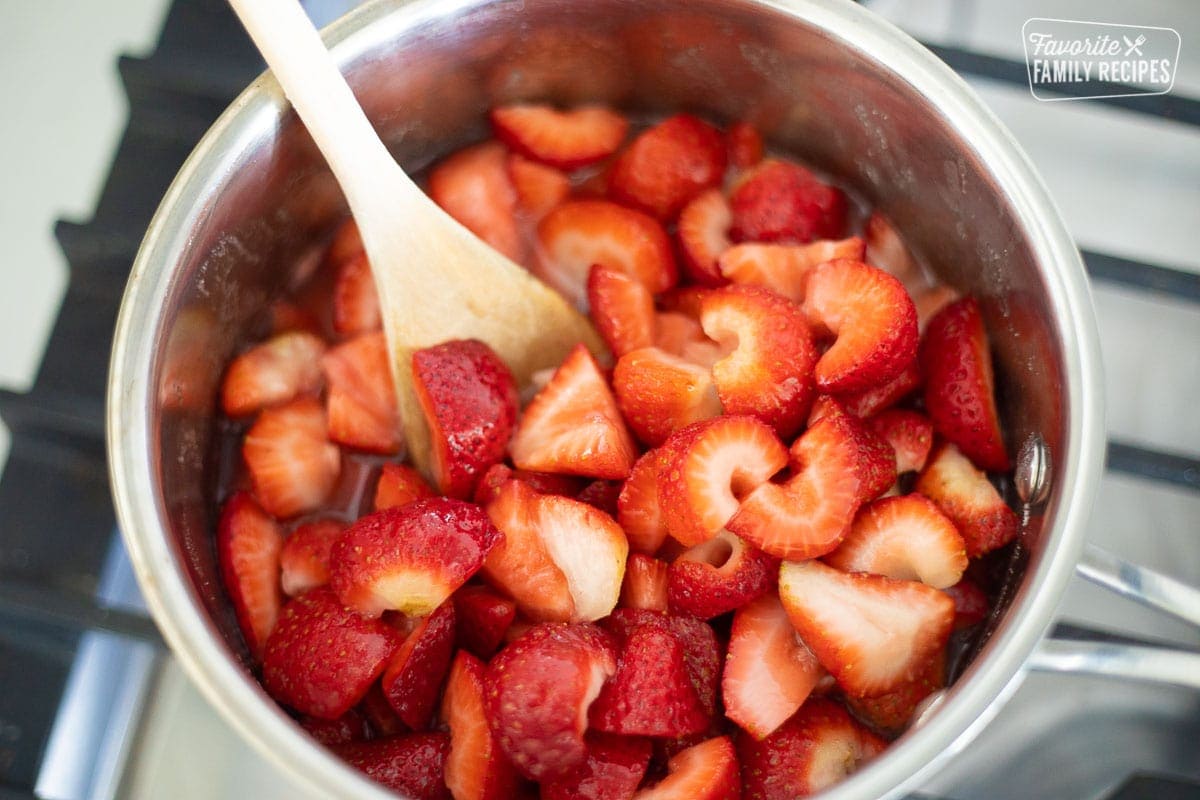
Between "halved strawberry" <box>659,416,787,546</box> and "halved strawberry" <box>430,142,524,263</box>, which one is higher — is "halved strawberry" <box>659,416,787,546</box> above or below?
below

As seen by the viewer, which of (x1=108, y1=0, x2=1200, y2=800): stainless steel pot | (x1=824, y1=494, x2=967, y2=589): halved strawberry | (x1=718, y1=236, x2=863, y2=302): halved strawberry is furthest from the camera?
(x1=718, y1=236, x2=863, y2=302): halved strawberry

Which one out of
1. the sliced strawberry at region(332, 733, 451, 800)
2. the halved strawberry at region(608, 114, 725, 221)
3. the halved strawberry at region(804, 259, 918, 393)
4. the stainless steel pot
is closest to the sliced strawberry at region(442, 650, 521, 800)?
the sliced strawberry at region(332, 733, 451, 800)

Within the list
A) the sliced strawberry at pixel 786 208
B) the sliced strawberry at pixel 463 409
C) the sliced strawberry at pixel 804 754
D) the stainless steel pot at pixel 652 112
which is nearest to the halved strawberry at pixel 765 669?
the sliced strawberry at pixel 804 754

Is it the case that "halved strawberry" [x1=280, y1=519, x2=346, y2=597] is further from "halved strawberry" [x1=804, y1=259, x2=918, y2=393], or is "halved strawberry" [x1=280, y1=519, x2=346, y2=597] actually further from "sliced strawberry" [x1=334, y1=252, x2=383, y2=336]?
"halved strawberry" [x1=804, y1=259, x2=918, y2=393]

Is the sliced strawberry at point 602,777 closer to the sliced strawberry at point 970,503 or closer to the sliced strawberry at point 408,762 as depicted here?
the sliced strawberry at point 408,762

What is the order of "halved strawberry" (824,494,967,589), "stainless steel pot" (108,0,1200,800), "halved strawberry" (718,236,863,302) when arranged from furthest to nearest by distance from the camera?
"halved strawberry" (718,236,863,302)
"halved strawberry" (824,494,967,589)
"stainless steel pot" (108,0,1200,800)

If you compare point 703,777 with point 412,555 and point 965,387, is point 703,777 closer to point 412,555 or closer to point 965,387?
point 412,555
